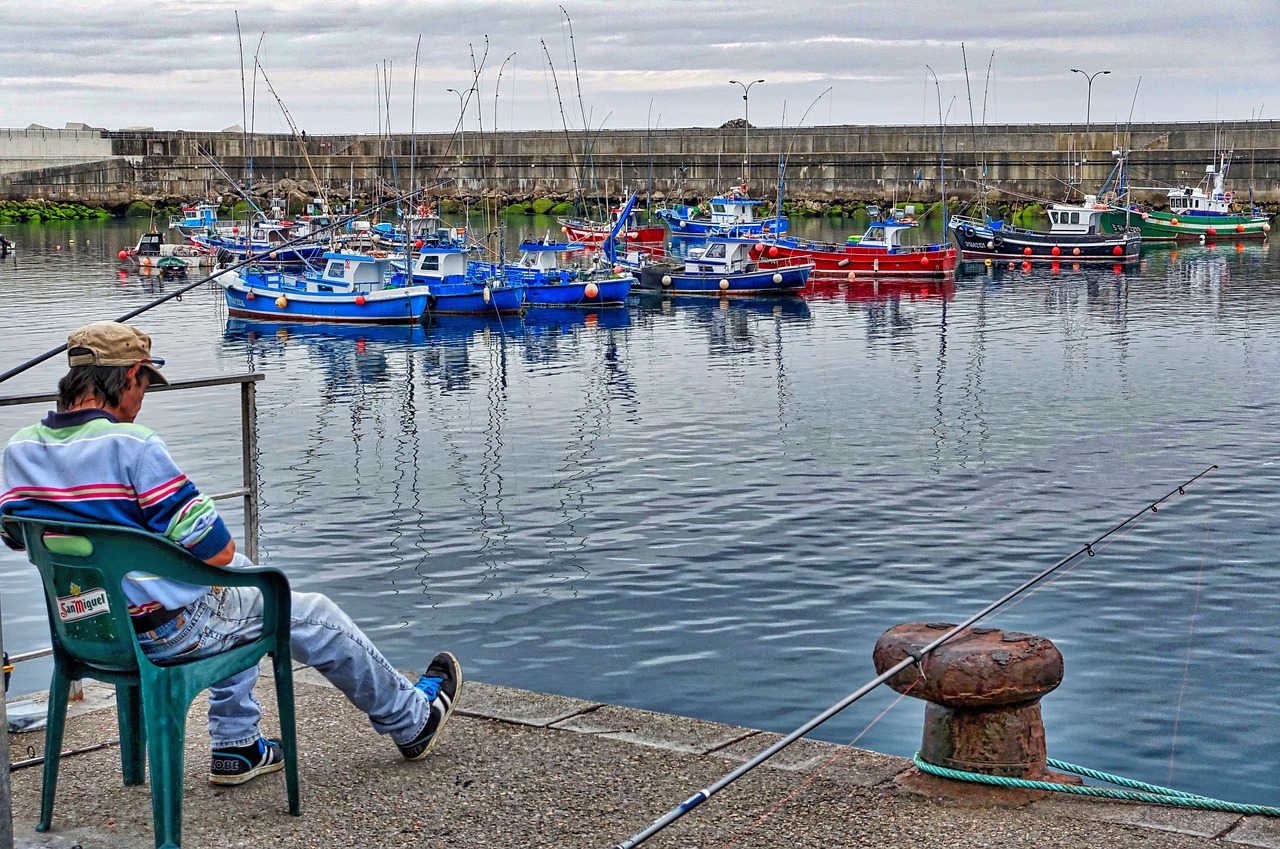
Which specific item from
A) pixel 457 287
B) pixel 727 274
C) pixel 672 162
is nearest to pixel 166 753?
pixel 457 287

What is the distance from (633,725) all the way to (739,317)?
31667 mm

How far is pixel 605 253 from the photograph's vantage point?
145 ft

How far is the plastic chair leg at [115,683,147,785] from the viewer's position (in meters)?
4.06

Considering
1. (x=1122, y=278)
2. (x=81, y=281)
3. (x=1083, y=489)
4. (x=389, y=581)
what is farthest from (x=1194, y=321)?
(x=81, y=281)

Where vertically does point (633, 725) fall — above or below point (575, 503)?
above

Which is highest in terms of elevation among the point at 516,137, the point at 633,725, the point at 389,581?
the point at 516,137

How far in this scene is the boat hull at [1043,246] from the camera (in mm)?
50219

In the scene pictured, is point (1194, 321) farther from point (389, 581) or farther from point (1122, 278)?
point (389, 581)

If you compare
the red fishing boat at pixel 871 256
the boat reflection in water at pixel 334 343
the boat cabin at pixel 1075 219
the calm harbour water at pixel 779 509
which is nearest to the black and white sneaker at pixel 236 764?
the calm harbour water at pixel 779 509

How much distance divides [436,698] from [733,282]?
3700 cm

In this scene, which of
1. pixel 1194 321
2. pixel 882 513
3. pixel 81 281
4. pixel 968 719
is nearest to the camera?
pixel 968 719

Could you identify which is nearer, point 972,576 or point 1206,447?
point 972,576

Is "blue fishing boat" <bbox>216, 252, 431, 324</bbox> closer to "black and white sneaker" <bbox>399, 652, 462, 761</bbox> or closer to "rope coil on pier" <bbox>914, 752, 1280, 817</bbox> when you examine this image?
"black and white sneaker" <bbox>399, 652, 462, 761</bbox>

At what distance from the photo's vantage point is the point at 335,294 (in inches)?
1369
